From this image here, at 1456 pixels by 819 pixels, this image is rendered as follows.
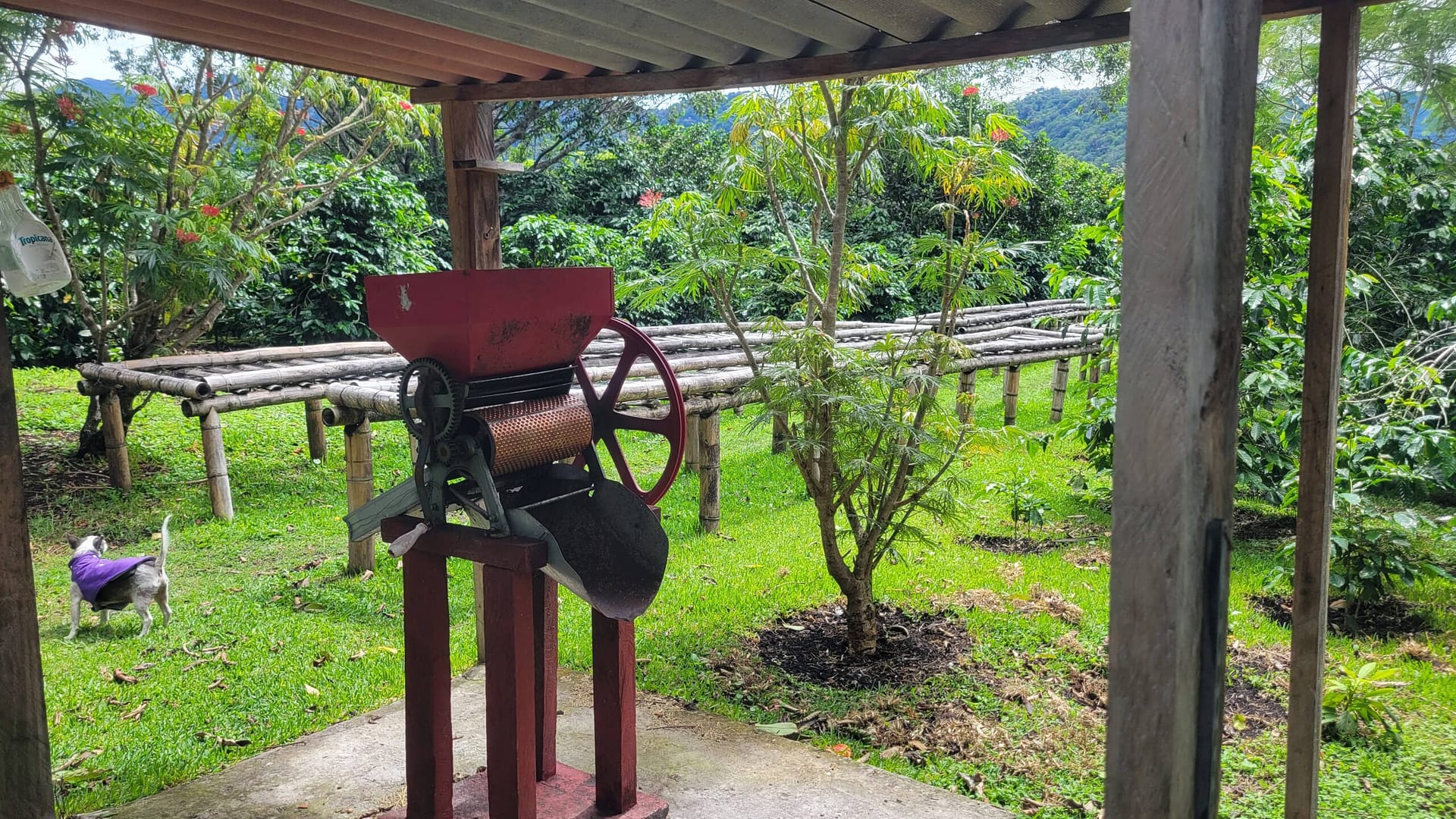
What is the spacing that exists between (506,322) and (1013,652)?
335 centimetres

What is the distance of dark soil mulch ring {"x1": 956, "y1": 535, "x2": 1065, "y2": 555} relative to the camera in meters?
6.70

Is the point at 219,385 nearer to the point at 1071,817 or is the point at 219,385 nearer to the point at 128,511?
the point at 128,511

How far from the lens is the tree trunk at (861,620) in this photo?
4.90m

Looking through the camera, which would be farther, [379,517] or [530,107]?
[530,107]

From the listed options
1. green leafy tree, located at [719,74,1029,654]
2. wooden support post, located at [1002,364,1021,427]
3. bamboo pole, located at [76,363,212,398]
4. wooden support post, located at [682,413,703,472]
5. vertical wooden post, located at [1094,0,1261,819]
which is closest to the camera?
vertical wooden post, located at [1094,0,1261,819]

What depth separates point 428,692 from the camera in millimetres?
2992

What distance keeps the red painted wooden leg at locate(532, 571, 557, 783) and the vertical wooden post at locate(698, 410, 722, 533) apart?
11.3 ft

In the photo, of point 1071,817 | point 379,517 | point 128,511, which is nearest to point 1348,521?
point 1071,817

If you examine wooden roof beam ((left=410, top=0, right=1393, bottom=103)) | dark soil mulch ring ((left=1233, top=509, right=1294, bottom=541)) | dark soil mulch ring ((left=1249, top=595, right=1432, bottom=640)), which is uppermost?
wooden roof beam ((left=410, top=0, right=1393, bottom=103))

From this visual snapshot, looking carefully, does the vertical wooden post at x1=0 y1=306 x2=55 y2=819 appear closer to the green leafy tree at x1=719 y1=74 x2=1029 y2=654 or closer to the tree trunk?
the green leafy tree at x1=719 y1=74 x2=1029 y2=654

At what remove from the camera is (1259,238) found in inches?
243

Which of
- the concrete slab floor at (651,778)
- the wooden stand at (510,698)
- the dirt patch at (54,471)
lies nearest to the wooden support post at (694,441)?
the concrete slab floor at (651,778)

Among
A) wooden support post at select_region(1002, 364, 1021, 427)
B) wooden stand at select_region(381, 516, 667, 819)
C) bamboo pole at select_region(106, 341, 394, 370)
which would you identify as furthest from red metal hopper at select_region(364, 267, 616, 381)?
wooden support post at select_region(1002, 364, 1021, 427)

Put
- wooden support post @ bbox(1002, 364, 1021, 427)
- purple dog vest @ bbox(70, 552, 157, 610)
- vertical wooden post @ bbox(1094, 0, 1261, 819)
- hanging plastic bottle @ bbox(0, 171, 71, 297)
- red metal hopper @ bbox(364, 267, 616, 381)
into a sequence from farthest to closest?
wooden support post @ bbox(1002, 364, 1021, 427), purple dog vest @ bbox(70, 552, 157, 610), hanging plastic bottle @ bbox(0, 171, 71, 297), red metal hopper @ bbox(364, 267, 616, 381), vertical wooden post @ bbox(1094, 0, 1261, 819)
